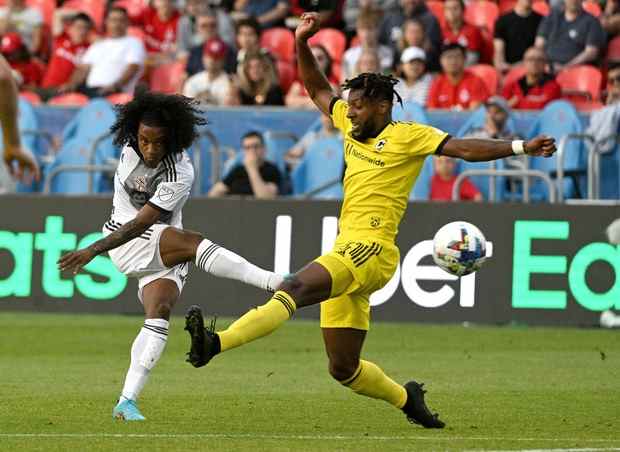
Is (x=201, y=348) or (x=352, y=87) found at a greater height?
(x=352, y=87)

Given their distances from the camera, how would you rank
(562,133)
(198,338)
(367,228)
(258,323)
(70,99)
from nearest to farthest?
1. (198,338)
2. (258,323)
3. (367,228)
4. (562,133)
5. (70,99)

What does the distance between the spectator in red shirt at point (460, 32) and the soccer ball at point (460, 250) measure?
33.9 feet

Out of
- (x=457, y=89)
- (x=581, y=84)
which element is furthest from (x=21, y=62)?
(x=581, y=84)

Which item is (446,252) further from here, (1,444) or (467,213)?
(467,213)

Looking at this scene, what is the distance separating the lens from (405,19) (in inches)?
795

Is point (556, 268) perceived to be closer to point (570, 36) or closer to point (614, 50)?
point (570, 36)

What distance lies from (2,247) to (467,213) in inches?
201

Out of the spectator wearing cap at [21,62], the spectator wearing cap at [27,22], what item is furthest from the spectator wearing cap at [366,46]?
the spectator wearing cap at [27,22]

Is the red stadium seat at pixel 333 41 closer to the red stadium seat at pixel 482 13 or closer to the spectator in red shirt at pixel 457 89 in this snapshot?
the red stadium seat at pixel 482 13

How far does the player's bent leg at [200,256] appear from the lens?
30.6 feet

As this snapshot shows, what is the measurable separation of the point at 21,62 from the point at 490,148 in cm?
1409

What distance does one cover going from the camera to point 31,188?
1928cm

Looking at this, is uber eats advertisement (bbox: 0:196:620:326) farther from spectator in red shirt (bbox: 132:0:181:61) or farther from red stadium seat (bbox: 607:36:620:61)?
spectator in red shirt (bbox: 132:0:181:61)

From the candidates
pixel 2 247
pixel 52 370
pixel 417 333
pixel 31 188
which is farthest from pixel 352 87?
pixel 31 188
